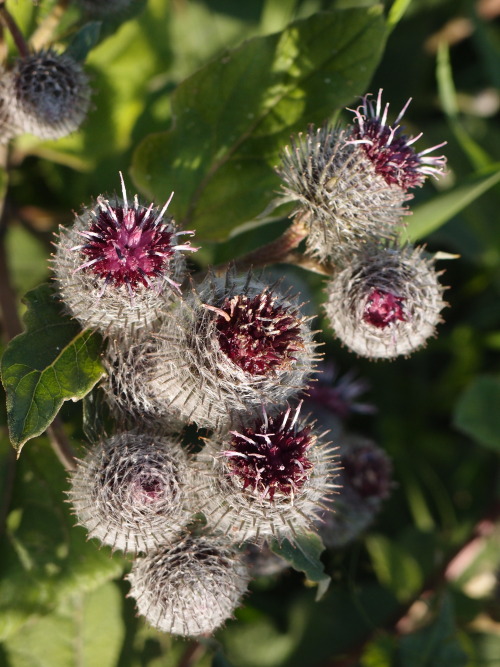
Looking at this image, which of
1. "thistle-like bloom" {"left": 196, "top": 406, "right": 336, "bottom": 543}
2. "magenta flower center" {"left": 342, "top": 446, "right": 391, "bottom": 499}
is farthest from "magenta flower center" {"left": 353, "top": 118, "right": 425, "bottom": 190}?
"magenta flower center" {"left": 342, "top": 446, "right": 391, "bottom": 499}

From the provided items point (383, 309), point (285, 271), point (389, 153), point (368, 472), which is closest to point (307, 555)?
point (383, 309)

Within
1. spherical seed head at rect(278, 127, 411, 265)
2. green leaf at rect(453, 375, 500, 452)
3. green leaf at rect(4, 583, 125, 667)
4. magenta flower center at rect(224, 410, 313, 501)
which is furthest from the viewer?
green leaf at rect(453, 375, 500, 452)

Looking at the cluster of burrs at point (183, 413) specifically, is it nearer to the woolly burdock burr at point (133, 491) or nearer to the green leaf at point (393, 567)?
the woolly burdock burr at point (133, 491)

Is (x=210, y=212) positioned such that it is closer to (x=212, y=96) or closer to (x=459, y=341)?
(x=212, y=96)

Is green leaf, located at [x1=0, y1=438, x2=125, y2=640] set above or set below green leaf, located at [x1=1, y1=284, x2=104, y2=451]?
below

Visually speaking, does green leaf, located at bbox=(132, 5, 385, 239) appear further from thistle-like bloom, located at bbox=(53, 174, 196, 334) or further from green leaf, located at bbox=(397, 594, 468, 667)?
green leaf, located at bbox=(397, 594, 468, 667)

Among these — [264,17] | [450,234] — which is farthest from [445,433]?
[264,17]
